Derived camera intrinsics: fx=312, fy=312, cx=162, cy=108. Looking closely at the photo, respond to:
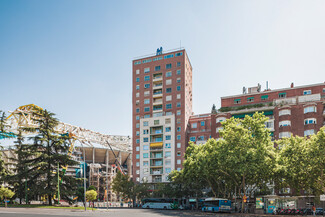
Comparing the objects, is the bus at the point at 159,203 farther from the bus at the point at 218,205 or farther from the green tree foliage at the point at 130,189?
the bus at the point at 218,205

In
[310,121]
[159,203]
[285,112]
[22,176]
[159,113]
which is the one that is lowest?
[159,203]

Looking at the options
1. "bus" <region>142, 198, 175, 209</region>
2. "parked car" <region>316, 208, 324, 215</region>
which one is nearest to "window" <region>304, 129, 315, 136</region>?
"parked car" <region>316, 208, 324, 215</region>

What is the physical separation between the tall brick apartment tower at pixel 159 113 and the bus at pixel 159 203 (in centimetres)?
1353

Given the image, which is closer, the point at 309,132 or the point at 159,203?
the point at 309,132

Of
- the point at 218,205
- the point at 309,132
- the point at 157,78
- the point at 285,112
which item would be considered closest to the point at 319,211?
the point at 218,205

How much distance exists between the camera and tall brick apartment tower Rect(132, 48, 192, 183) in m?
84.3

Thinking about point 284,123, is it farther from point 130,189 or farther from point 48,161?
point 48,161

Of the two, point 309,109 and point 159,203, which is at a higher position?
point 309,109

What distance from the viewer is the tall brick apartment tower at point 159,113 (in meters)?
84.3

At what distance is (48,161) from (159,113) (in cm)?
4147

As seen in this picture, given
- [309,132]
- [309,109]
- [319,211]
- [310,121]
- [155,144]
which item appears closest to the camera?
[319,211]

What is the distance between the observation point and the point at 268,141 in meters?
46.6

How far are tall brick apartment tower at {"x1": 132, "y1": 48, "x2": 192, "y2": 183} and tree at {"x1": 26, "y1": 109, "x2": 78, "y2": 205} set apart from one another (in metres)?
34.7

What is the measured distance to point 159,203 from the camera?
68500 millimetres
